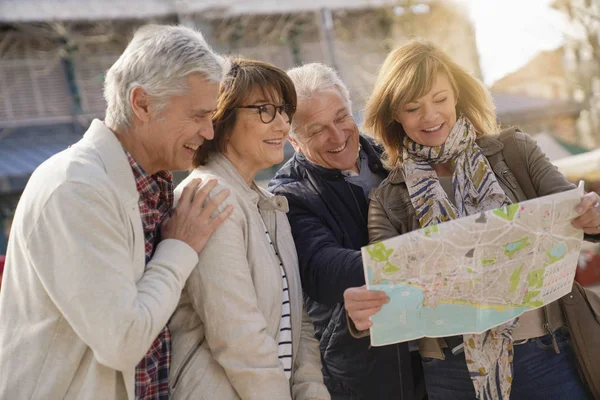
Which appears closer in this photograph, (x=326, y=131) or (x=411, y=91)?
(x=411, y=91)

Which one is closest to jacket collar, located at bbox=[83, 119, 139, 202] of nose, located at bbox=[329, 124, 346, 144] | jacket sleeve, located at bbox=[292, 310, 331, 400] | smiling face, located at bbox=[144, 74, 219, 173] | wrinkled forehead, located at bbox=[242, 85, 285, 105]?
smiling face, located at bbox=[144, 74, 219, 173]

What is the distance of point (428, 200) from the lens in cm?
275

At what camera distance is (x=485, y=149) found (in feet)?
9.36

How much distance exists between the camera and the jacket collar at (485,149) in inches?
112

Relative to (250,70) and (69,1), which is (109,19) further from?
(250,70)

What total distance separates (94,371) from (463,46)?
17741 millimetres

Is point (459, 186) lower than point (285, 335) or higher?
higher

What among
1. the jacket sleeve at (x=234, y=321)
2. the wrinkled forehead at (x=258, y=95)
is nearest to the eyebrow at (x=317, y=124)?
the wrinkled forehead at (x=258, y=95)

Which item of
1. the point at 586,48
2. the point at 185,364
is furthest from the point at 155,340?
the point at 586,48

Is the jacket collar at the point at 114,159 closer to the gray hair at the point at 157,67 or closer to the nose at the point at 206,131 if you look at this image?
the gray hair at the point at 157,67

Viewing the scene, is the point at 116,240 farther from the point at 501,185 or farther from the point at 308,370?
the point at 501,185

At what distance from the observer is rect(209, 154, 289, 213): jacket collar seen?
8.72ft

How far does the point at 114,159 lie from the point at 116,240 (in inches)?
10.9

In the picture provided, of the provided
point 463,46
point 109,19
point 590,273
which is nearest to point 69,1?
point 109,19
